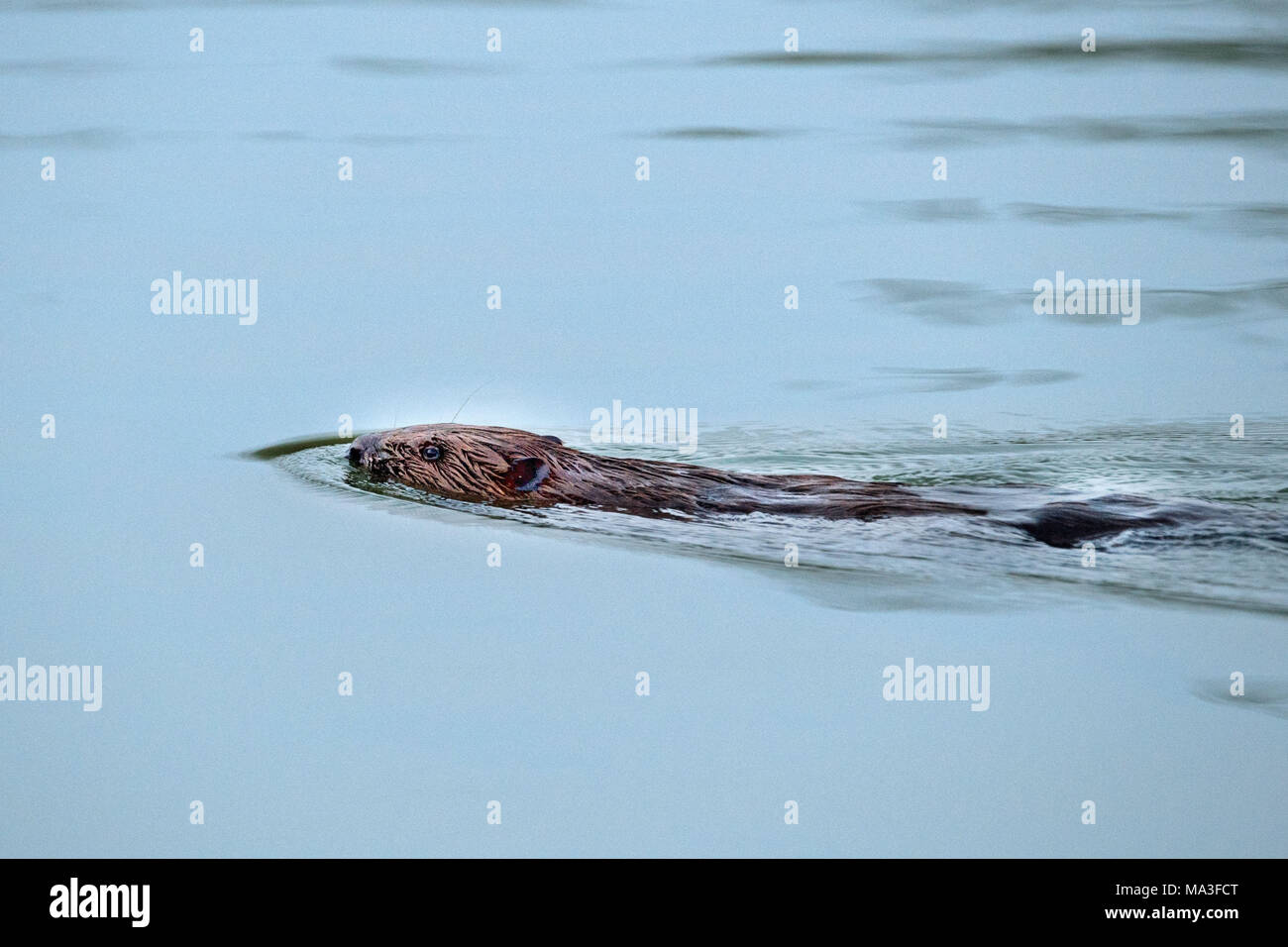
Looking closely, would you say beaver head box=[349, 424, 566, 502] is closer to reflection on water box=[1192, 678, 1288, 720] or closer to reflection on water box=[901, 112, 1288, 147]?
reflection on water box=[1192, 678, 1288, 720]

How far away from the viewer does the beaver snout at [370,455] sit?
687 cm

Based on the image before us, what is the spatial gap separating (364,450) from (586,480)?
1063 millimetres

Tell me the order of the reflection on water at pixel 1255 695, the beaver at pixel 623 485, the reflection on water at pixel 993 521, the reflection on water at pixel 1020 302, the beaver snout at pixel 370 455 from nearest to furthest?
1. the reflection on water at pixel 1255 695
2. the reflection on water at pixel 993 521
3. the beaver at pixel 623 485
4. the beaver snout at pixel 370 455
5. the reflection on water at pixel 1020 302

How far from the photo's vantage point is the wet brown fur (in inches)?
243

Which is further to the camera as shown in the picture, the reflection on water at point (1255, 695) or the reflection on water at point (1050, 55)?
the reflection on water at point (1050, 55)

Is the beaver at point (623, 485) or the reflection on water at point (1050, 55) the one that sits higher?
the reflection on water at point (1050, 55)

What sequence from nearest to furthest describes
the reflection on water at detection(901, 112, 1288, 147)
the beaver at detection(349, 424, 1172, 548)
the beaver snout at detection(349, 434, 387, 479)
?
the beaver at detection(349, 424, 1172, 548) → the beaver snout at detection(349, 434, 387, 479) → the reflection on water at detection(901, 112, 1288, 147)

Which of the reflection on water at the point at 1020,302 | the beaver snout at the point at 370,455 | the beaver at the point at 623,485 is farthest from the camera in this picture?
the reflection on water at the point at 1020,302

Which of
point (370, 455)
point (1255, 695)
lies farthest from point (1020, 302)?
point (1255, 695)

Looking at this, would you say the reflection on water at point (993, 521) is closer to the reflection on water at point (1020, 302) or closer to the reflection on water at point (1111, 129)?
the reflection on water at point (1020, 302)

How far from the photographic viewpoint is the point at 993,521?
5.89 m

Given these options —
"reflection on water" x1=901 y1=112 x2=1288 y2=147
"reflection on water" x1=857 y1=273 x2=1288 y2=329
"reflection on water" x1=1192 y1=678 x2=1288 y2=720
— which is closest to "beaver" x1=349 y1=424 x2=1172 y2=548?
"reflection on water" x1=1192 y1=678 x2=1288 y2=720

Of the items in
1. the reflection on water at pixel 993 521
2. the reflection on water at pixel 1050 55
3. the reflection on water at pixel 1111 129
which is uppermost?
the reflection on water at pixel 1050 55

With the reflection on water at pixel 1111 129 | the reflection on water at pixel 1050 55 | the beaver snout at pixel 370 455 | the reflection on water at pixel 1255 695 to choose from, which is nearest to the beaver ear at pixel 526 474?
the beaver snout at pixel 370 455
